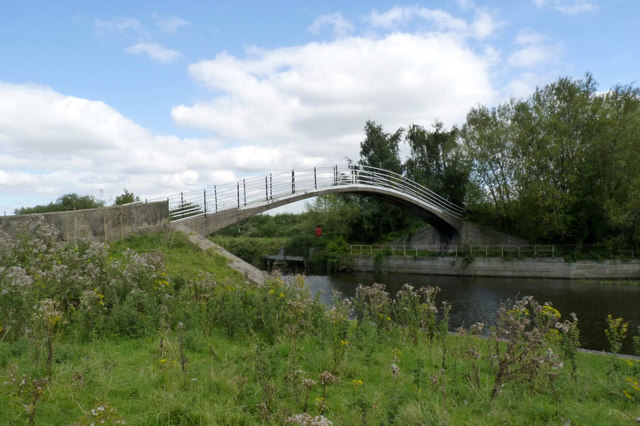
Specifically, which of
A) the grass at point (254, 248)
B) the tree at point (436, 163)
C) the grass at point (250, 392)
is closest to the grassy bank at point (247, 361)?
the grass at point (250, 392)

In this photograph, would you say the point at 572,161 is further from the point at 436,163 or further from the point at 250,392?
the point at 250,392

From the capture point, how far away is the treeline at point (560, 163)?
25.7 m

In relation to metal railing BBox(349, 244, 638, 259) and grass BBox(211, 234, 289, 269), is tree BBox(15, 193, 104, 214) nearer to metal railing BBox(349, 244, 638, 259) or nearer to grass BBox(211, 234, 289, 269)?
grass BBox(211, 234, 289, 269)

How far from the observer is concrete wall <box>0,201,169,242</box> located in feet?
31.7

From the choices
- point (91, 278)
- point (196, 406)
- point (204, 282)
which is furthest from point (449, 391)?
point (91, 278)

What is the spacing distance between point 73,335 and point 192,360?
178cm

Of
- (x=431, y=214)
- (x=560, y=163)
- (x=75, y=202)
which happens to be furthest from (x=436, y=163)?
(x=75, y=202)

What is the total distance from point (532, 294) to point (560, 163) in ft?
38.3

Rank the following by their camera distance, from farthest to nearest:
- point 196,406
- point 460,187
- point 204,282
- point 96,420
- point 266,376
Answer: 1. point 460,187
2. point 204,282
3. point 266,376
4. point 196,406
5. point 96,420

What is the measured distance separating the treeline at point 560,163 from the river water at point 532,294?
15.9 feet

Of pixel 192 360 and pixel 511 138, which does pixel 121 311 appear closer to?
pixel 192 360

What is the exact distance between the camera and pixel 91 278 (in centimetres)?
603

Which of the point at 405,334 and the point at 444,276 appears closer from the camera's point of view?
the point at 405,334

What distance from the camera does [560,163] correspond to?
27766 mm
